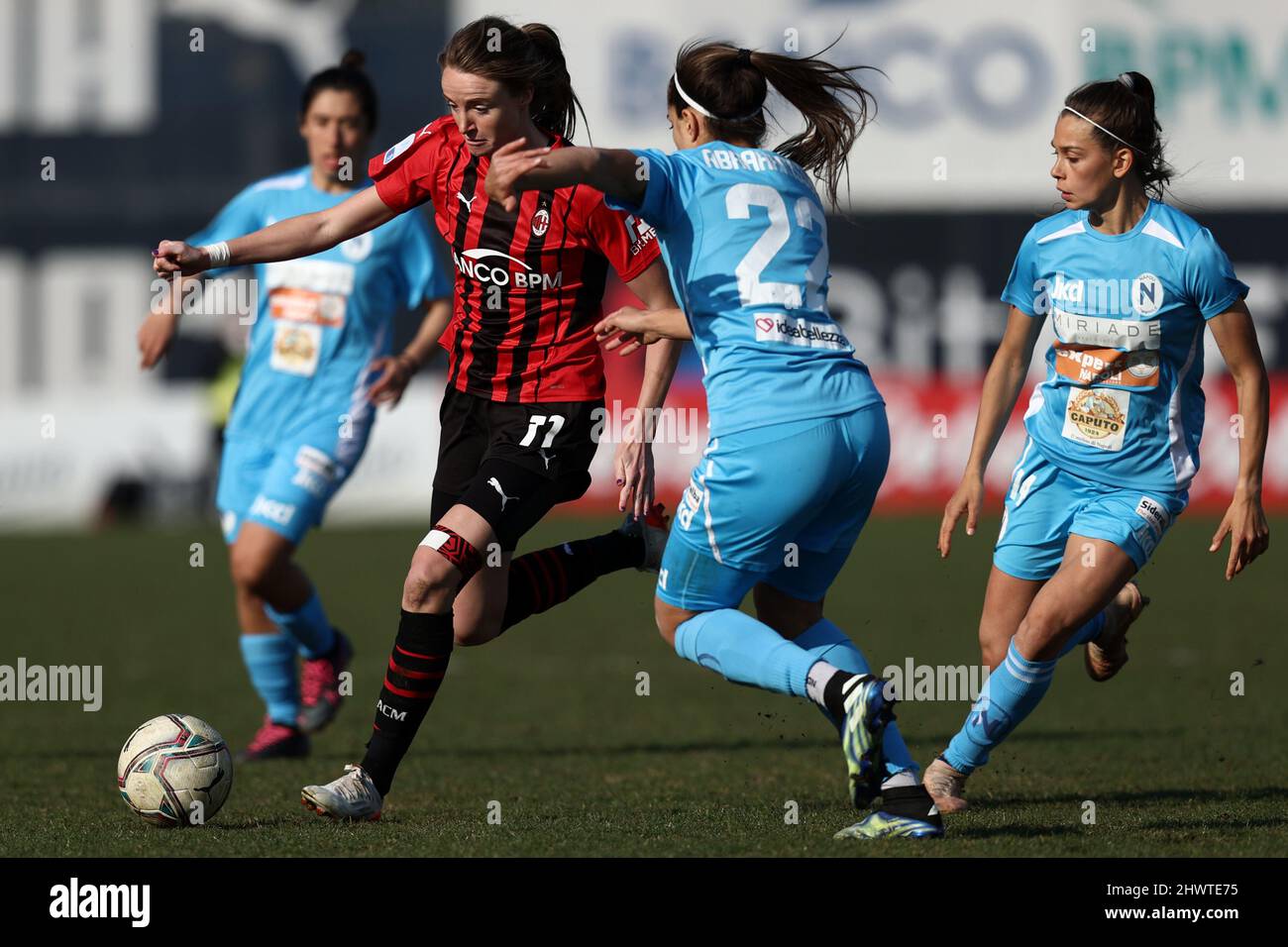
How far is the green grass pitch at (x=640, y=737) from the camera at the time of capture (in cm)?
489

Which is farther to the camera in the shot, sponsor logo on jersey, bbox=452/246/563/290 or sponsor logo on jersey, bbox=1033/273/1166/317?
sponsor logo on jersey, bbox=452/246/563/290

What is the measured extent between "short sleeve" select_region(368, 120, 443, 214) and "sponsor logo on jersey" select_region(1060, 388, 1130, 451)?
2.08 m

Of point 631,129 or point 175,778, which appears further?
point 631,129

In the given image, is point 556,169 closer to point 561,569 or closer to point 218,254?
point 218,254

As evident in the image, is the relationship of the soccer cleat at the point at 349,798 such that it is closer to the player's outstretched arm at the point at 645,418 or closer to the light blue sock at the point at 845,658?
the player's outstretched arm at the point at 645,418

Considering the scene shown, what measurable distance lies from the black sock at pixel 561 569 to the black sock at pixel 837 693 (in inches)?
62.3

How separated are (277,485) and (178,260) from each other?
210 cm

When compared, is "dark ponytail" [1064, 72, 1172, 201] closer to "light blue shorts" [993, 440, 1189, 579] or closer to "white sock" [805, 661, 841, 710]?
"light blue shorts" [993, 440, 1189, 579]

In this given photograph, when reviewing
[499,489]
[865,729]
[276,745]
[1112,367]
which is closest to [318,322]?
[276,745]

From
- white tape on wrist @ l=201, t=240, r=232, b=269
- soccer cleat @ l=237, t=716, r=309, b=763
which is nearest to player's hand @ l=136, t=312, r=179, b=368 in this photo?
soccer cleat @ l=237, t=716, r=309, b=763

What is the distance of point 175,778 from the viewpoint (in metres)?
5.20

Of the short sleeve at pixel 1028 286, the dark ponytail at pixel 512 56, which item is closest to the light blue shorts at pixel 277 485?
the dark ponytail at pixel 512 56

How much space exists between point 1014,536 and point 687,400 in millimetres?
15952

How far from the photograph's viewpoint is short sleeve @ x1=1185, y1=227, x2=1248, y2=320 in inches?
198
